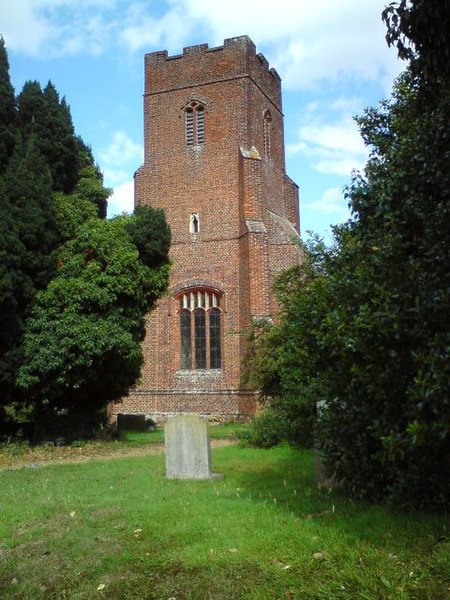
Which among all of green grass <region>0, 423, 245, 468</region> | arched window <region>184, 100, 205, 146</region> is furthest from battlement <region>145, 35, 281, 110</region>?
green grass <region>0, 423, 245, 468</region>

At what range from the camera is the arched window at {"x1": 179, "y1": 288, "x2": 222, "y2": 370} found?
2581 centimetres

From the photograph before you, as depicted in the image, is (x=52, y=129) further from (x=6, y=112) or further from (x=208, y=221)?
(x=208, y=221)

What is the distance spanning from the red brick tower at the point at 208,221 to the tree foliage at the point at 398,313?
17.5 meters

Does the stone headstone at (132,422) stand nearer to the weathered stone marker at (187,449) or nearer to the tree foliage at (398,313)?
the weathered stone marker at (187,449)

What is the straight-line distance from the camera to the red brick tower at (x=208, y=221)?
2514 centimetres

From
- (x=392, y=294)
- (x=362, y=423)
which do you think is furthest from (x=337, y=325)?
(x=362, y=423)

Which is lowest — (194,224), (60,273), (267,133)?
(60,273)

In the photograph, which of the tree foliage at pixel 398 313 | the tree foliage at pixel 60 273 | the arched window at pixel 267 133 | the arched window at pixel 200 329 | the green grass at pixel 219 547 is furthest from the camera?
the arched window at pixel 267 133

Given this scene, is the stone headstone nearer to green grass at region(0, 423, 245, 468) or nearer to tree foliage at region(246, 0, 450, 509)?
green grass at region(0, 423, 245, 468)

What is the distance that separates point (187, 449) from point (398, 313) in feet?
17.7

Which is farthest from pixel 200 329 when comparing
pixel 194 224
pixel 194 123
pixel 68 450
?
pixel 68 450

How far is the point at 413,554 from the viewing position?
500 cm

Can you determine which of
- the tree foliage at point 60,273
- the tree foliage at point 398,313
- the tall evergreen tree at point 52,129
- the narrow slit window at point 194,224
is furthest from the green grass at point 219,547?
the narrow slit window at point 194,224

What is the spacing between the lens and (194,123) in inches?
1085
